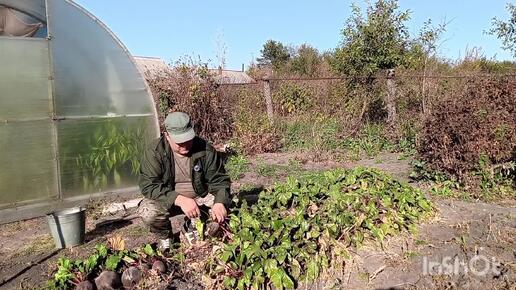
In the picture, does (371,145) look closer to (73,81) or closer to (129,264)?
(73,81)

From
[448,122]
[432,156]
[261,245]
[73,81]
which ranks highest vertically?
[73,81]

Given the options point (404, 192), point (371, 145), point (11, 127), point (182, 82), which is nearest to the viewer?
point (404, 192)

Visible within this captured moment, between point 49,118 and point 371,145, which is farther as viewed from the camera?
point 371,145

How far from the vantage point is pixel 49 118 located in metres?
5.96

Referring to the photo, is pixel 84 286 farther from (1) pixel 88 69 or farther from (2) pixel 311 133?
(2) pixel 311 133

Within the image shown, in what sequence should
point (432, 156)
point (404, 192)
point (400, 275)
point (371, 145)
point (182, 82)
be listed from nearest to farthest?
point (400, 275) → point (404, 192) → point (432, 156) → point (371, 145) → point (182, 82)

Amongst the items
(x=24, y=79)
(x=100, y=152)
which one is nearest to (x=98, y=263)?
(x=100, y=152)

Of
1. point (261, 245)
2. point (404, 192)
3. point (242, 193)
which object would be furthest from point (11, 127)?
point (404, 192)

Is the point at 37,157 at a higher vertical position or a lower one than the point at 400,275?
higher

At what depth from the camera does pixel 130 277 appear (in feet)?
11.0

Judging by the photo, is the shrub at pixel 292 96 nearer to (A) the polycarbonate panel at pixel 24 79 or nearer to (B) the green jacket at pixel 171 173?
(A) the polycarbonate panel at pixel 24 79

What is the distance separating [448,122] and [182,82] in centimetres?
645

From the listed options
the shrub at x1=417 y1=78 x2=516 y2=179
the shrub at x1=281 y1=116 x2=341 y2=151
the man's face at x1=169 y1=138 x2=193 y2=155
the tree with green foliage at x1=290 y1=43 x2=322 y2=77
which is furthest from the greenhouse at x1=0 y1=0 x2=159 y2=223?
the tree with green foliage at x1=290 y1=43 x2=322 y2=77

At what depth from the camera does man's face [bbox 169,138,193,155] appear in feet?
12.3
